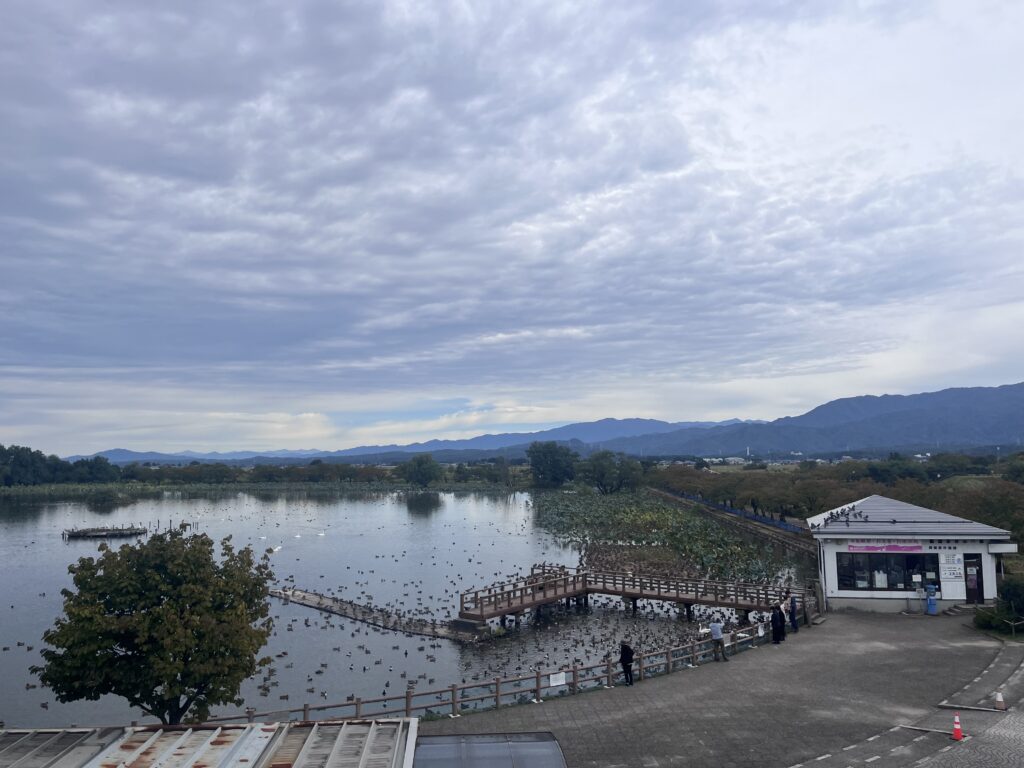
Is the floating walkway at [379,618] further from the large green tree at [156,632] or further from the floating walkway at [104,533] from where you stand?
the floating walkway at [104,533]

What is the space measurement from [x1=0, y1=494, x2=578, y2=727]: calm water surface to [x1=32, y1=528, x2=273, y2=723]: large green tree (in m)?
9.95

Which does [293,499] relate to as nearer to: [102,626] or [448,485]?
[448,485]

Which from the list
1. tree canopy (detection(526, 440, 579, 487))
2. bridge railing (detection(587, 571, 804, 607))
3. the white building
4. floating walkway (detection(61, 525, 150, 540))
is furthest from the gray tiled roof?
tree canopy (detection(526, 440, 579, 487))

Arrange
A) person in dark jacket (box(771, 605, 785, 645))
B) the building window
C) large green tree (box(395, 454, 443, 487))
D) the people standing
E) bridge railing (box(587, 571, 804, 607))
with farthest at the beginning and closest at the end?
large green tree (box(395, 454, 443, 487)), bridge railing (box(587, 571, 804, 607)), the building window, person in dark jacket (box(771, 605, 785, 645)), the people standing

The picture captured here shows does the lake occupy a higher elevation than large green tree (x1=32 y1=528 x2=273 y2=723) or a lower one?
lower

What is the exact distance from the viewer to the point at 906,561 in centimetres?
2878

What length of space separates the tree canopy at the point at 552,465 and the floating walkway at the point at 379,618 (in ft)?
350

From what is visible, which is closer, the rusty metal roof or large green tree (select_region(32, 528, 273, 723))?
the rusty metal roof

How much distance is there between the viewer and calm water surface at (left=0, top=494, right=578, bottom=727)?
30047 mm

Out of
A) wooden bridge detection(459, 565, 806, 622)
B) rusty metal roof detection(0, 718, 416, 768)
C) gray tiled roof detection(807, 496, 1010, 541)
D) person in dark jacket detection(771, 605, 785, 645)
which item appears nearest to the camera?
rusty metal roof detection(0, 718, 416, 768)

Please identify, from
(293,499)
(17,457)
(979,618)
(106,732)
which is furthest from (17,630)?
(17,457)

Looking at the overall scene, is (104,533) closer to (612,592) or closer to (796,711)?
(612,592)

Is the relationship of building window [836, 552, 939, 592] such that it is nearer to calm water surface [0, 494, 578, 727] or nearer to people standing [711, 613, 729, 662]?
people standing [711, 613, 729, 662]

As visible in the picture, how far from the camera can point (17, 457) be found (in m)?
157
